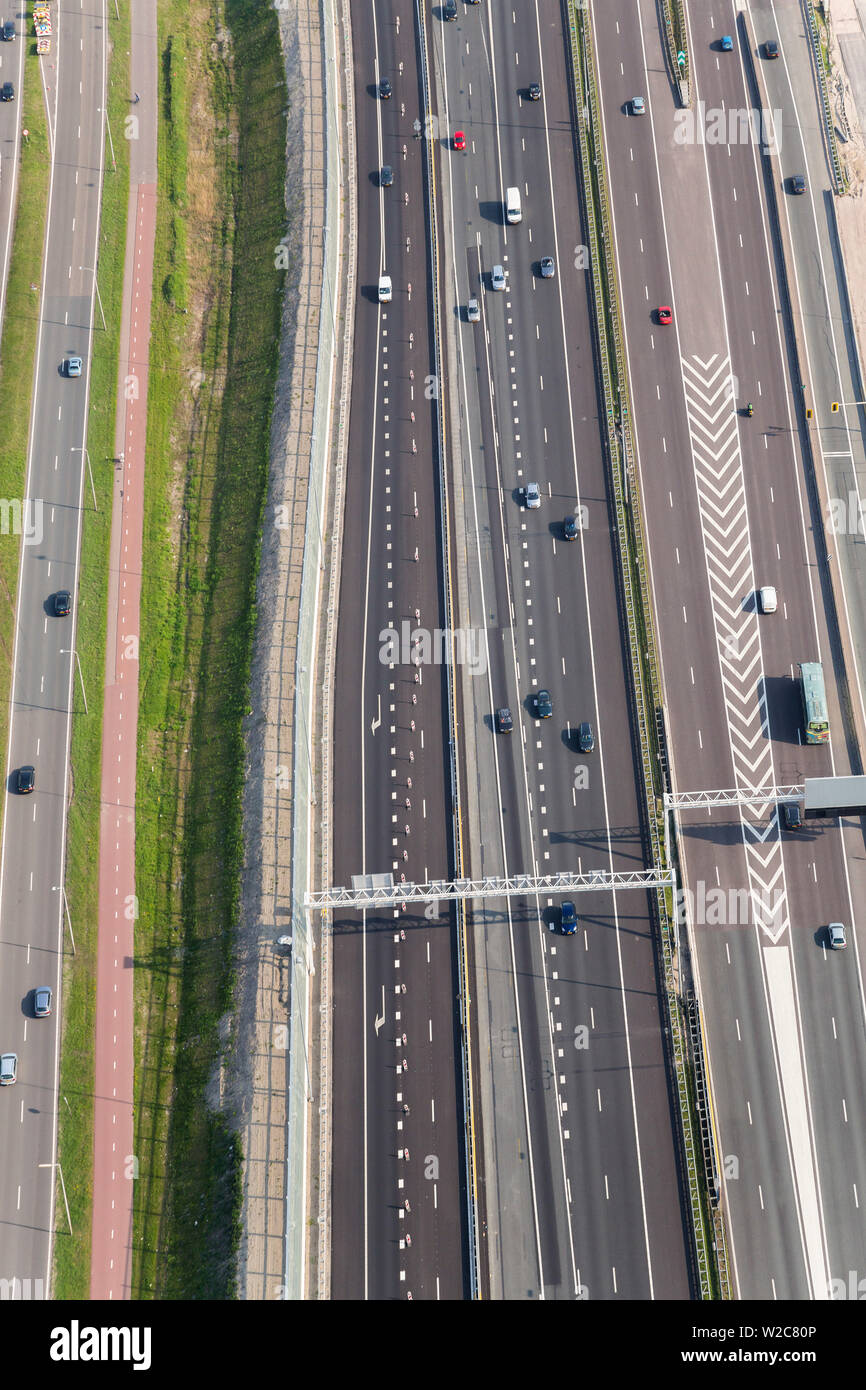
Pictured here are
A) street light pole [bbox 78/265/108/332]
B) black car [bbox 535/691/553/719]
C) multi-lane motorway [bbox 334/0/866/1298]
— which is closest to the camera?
multi-lane motorway [bbox 334/0/866/1298]

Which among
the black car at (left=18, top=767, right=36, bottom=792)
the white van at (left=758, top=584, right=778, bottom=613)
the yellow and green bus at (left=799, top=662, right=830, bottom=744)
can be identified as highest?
the white van at (left=758, top=584, right=778, bottom=613)

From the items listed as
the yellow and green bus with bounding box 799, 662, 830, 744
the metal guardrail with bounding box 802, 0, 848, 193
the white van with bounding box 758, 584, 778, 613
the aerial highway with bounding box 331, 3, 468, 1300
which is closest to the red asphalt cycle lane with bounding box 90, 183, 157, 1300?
the aerial highway with bounding box 331, 3, 468, 1300

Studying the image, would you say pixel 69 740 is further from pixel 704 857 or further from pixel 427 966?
pixel 704 857

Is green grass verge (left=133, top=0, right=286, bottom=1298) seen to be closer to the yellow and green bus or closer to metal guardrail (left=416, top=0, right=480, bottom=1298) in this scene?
metal guardrail (left=416, top=0, right=480, bottom=1298)

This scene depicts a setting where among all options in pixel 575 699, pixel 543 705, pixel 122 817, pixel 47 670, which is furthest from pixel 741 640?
pixel 47 670

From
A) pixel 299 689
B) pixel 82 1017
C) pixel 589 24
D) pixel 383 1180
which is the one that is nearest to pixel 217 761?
pixel 299 689

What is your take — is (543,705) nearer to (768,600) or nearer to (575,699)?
(575,699)
